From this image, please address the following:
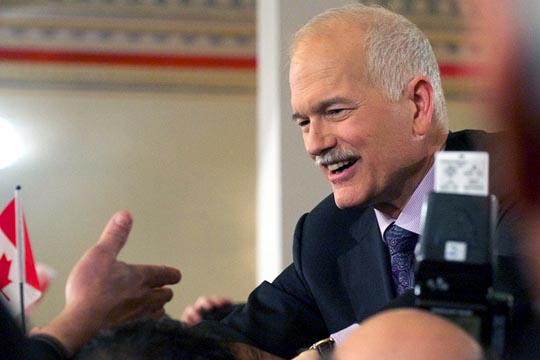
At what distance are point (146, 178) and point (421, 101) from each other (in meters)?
5.70

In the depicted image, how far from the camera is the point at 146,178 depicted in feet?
24.9

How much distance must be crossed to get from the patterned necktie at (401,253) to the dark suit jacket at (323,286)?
15 mm

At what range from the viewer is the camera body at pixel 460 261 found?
0.83 m

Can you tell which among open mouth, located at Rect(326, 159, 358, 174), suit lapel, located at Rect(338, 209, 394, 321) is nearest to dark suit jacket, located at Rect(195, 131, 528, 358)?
suit lapel, located at Rect(338, 209, 394, 321)

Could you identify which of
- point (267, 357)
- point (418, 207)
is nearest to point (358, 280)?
point (418, 207)

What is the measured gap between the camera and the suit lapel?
74.4 inches

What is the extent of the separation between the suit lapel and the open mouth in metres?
0.13

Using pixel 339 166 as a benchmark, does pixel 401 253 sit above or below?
below

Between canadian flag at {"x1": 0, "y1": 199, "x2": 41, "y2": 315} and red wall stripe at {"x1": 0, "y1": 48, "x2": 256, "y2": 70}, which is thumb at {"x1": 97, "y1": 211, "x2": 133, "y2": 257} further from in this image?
red wall stripe at {"x1": 0, "y1": 48, "x2": 256, "y2": 70}

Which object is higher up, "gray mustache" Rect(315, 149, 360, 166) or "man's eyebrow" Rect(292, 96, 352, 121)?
"man's eyebrow" Rect(292, 96, 352, 121)

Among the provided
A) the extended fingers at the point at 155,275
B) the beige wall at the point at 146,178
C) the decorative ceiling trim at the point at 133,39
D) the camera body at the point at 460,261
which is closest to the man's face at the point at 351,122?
the extended fingers at the point at 155,275

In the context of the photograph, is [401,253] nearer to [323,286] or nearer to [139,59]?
[323,286]

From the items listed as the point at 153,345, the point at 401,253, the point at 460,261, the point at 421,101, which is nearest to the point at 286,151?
the point at 421,101

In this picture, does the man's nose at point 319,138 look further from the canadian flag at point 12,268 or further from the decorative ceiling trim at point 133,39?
the decorative ceiling trim at point 133,39
